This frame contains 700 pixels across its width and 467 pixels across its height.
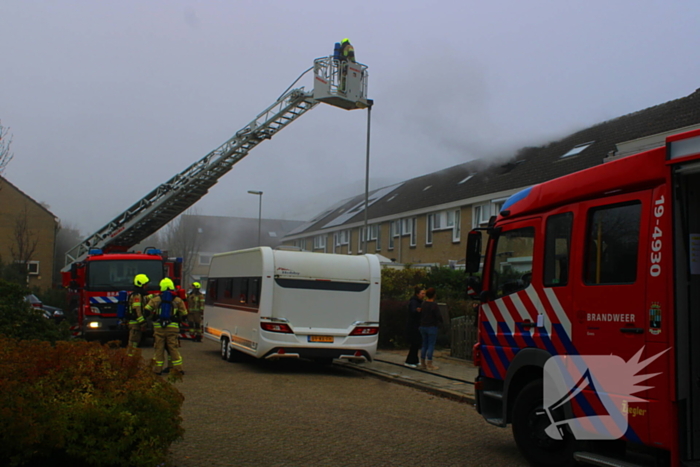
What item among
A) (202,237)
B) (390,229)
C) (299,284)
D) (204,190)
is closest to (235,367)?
(299,284)

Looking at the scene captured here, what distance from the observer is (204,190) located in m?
18.7

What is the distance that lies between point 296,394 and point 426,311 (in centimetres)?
404

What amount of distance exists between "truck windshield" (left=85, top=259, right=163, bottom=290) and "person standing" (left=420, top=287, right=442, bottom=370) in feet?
27.5

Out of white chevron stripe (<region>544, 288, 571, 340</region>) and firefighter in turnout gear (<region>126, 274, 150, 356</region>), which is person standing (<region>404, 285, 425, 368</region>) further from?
white chevron stripe (<region>544, 288, 571, 340</region>)

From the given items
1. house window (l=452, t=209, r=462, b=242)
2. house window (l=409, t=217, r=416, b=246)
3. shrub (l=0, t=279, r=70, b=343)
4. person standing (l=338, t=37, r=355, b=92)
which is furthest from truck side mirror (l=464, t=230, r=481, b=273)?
house window (l=409, t=217, r=416, b=246)

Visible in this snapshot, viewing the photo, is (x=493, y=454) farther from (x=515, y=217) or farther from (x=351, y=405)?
(x=351, y=405)

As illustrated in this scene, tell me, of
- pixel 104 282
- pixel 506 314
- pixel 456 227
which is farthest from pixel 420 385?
pixel 456 227

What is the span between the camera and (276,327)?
12555 mm

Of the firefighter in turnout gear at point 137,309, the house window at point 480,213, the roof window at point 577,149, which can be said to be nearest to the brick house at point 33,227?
the house window at point 480,213

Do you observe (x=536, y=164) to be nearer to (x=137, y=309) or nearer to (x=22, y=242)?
(x=137, y=309)

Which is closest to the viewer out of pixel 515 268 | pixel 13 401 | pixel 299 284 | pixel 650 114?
pixel 13 401

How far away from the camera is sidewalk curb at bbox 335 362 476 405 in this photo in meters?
10.1

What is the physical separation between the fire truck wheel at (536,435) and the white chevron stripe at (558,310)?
66 centimetres

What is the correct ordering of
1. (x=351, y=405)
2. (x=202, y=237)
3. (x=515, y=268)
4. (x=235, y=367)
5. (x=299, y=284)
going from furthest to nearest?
(x=202, y=237) → (x=235, y=367) → (x=299, y=284) → (x=351, y=405) → (x=515, y=268)
